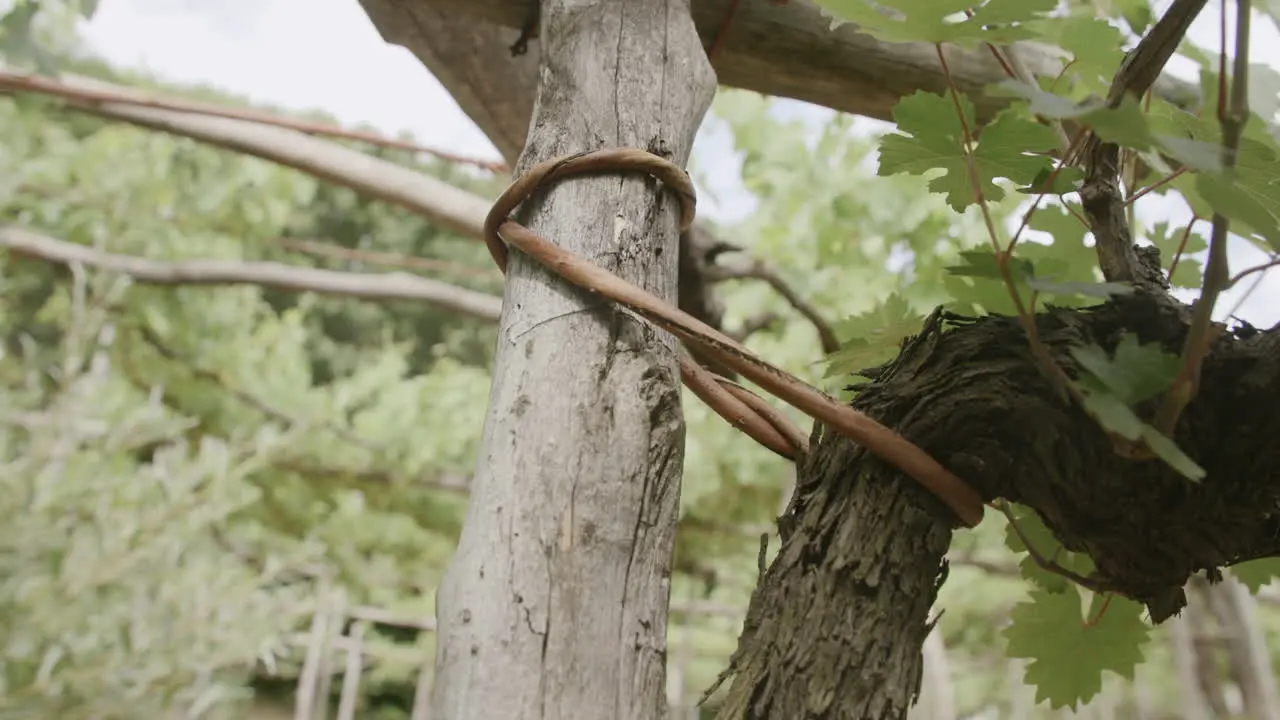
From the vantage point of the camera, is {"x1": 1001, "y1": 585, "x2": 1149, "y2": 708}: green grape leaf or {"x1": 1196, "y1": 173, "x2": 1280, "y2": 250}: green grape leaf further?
{"x1": 1001, "y1": 585, "x2": 1149, "y2": 708}: green grape leaf

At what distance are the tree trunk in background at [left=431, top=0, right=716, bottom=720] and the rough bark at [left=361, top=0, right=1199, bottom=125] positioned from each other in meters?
0.25

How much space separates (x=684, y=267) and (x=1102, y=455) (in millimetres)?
972

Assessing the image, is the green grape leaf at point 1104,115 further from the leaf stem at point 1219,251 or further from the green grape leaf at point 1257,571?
the green grape leaf at point 1257,571

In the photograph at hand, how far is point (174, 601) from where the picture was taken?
277 centimetres

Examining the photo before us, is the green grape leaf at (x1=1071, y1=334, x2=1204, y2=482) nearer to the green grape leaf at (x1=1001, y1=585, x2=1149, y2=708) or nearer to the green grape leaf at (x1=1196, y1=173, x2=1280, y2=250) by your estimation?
the green grape leaf at (x1=1196, y1=173, x2=1280, y2=250)

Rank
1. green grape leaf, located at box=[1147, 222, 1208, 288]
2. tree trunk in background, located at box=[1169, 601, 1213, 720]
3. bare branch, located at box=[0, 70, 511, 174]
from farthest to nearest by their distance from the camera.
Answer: tree trunk in background, located at box=[1169, 601, 1213, 720]
bare branch, located at box=[0, 70, 511, 174]
green grape leaf, located at box=[1147, 222, 1208, 288]

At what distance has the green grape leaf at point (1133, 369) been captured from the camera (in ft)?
1.33

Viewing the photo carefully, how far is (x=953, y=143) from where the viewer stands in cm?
51

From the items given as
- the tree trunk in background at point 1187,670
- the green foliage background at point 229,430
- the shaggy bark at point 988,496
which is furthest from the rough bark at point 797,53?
the tree trunk in background at point 1187,670

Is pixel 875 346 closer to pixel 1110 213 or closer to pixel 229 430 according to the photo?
pixel 1110 213

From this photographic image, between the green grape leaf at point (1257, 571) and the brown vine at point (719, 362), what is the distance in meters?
0.28

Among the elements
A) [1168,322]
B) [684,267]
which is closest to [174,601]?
[684,267]

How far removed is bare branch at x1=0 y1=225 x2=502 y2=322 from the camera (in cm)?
216

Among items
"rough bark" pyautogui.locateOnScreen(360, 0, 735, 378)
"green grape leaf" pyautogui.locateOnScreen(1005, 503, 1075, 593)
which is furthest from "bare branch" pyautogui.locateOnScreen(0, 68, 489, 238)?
"green grape leaf" pyautogui.locateOnScreen(1005, 503, 1075, 593)
